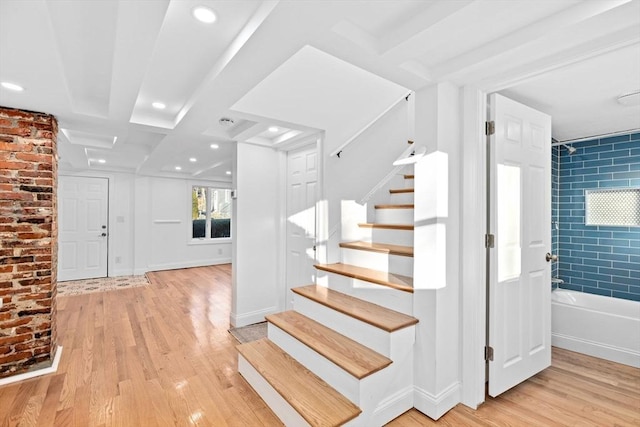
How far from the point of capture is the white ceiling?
4.38ft

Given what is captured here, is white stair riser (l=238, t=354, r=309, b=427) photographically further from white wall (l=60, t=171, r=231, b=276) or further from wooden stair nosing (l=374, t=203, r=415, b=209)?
white wall (l=60, t=171, r=231, b=276)

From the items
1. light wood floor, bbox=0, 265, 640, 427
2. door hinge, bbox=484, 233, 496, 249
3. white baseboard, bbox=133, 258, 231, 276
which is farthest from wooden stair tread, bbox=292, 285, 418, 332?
white baseboard, bbox=133, 258, 231, 276

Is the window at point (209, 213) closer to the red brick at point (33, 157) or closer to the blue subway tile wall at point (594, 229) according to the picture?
the red brick at point (33, 157)

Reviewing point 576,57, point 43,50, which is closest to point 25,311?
point 43,50

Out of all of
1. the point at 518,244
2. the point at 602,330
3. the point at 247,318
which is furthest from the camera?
the point at 247,318

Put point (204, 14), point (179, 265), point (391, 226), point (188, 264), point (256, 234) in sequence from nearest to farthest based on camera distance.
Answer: point (204, 14), point (391, 226), point (256, 234), point (179, 265), point (188, 264)

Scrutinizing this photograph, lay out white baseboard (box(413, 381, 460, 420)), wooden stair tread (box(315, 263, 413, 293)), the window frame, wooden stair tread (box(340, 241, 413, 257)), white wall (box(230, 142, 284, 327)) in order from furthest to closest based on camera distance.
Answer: the window frame
white wall (box(230, 142, 284, 327))
wooden stair tread (box(340, 241, 413, 257))
wooden stair tread (box(315, 263, 413, 293))
white baseboard (box(413, 381, 460, 420))

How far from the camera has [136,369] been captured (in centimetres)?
248

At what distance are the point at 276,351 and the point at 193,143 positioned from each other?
2.68 m

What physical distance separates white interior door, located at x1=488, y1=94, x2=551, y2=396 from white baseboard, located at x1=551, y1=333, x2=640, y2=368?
619mm

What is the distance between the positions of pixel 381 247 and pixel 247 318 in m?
2.00

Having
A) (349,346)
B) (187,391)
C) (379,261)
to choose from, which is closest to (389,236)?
(379,261)

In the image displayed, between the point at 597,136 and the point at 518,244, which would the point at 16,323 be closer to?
the point at 518,244

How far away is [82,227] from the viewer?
19.0 ft
